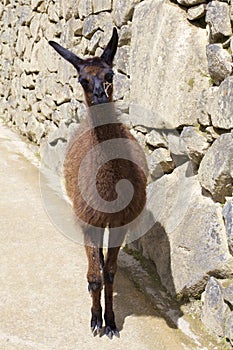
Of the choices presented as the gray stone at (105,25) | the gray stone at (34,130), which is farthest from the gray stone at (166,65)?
the gray stone at (34,130)

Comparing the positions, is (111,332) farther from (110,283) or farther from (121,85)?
(121,85)

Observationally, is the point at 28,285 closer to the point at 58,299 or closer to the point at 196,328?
the point at 58,299

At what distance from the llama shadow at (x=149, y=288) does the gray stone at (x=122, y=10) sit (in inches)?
70.6

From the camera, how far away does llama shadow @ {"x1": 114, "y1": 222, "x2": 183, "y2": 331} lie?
3.18 meters

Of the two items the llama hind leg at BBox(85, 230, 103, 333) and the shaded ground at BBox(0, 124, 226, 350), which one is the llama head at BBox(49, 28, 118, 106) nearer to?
the llama hind leg at BBox(85, 230, 103, 333)

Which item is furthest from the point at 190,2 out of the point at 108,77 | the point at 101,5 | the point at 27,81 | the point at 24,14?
the point at 24,14

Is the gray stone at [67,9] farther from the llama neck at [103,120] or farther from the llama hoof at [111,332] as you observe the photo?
the llama hoof at [111,332]

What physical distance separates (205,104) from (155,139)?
0.81 metres

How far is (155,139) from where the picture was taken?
147 inches

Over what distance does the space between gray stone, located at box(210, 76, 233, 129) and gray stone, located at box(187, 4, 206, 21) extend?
1.92 feet

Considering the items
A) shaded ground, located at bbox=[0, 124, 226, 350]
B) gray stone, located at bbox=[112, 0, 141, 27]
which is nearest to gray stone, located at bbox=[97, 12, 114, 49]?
gray stone, located at bbox=[112, 0, 141, 27]

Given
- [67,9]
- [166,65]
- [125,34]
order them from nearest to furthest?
[166,65] → [125,34] → [67,9]

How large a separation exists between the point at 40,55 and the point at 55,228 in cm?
309

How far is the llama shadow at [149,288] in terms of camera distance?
10.4 ft
